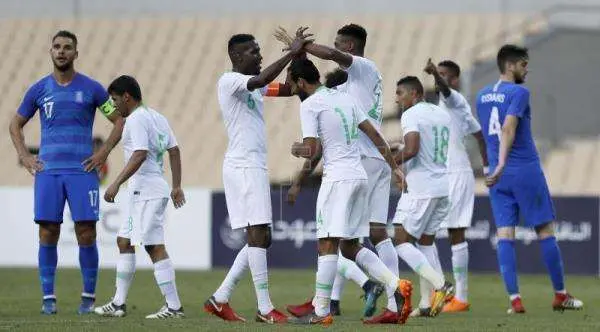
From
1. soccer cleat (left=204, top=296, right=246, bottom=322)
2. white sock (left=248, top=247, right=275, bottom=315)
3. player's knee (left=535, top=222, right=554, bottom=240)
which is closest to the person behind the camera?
white sock (left=248, top=247, right=275, bottom=315)

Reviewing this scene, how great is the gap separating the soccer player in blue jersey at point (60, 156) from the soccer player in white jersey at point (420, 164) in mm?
2658

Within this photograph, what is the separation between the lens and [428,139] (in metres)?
13.8

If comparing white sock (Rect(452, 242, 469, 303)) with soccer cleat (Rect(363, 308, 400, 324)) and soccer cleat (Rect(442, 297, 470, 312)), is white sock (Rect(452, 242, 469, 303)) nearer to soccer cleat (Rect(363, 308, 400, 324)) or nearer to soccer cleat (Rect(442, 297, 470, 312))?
soccer cleat (Rect(442, 297, 470, 312))

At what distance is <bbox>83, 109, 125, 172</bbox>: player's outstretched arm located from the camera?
1326cm

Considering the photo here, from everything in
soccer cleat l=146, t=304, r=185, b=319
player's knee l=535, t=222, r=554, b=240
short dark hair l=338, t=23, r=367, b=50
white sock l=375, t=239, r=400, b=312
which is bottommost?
soccer cleat l=146, t=304, r=185, b=319

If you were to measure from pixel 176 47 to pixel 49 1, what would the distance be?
11.6ft

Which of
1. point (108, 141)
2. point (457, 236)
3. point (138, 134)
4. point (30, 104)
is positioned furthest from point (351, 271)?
point (30, 104)

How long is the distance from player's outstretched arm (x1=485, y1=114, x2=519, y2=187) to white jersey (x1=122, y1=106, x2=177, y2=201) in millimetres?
2996

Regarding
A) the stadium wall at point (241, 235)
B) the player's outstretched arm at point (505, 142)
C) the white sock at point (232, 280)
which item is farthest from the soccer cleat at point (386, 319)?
the stadium wall at point (241, 235)

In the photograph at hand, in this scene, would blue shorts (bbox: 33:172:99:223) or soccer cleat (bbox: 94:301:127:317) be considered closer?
soccer cleat (bbox: 94:301:127:317)

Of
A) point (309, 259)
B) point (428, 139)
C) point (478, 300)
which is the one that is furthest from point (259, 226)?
point (309, 259)

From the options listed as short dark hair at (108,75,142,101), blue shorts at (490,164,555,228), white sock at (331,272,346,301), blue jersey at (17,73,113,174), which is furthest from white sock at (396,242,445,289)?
blue jersey at (17,73,113,174)

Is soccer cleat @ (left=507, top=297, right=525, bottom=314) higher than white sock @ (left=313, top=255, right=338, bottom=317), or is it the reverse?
white sock @ (left=313, top=255, right=338, bottom=317)

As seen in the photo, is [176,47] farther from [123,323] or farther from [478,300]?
[123,323]
